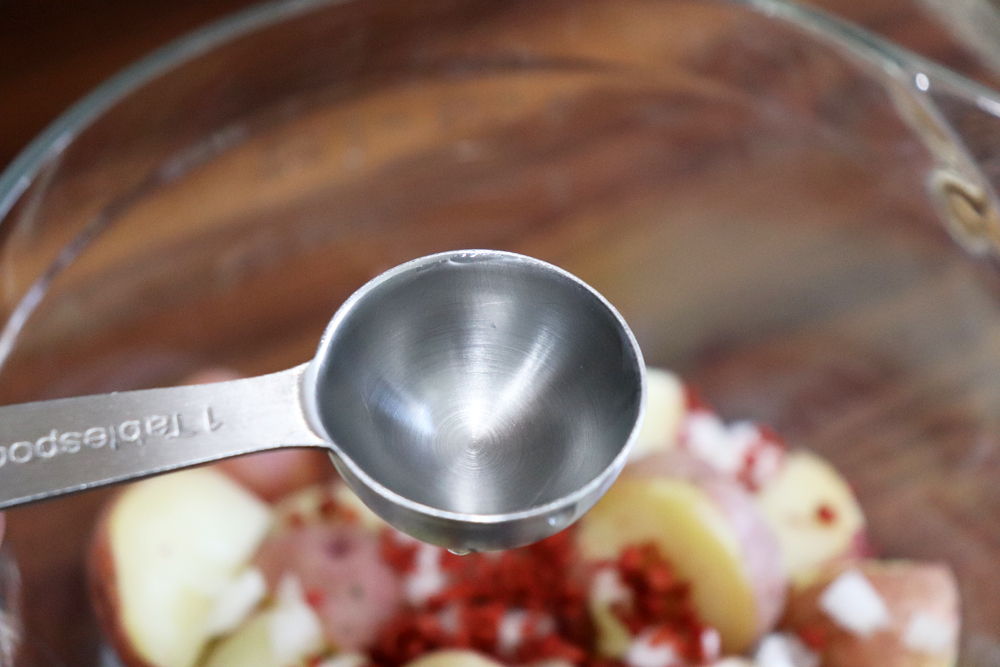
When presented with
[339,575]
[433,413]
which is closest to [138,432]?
Result: [433,413]

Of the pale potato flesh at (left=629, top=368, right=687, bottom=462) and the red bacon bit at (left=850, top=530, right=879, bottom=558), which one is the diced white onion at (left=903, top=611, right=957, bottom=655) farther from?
the pale potato flesh at (left=629, top=368, right=687, bottom=462)

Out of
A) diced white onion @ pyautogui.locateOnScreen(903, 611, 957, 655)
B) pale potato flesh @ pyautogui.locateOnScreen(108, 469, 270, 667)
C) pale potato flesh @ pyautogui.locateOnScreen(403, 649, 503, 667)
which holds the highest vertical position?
pale potato flesh @ pyautogui.locateOnScreen(108, 469, 270, 667)

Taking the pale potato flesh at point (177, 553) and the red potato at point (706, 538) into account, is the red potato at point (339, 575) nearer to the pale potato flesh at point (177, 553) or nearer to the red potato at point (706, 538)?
the pale potato flesh at point (177, 553)

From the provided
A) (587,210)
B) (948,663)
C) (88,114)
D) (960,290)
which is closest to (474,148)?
(587,210)

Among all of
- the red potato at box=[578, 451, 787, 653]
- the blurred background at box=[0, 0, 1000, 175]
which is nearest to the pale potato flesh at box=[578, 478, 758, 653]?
the red potato at box=[578, 451, 787, 653]

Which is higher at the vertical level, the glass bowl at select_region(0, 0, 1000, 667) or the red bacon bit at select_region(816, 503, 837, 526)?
the glass bowl at select_region(0, 0, 1000, 667)

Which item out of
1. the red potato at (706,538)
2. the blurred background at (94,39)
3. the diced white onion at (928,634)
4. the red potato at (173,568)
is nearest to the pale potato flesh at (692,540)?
the red potato at (706,538)

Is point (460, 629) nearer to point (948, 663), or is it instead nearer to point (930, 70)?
point (948, 663)

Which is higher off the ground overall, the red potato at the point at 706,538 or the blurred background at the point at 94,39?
the blurred background at the point at 94,39
